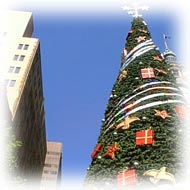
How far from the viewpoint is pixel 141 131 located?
12289 millimetres

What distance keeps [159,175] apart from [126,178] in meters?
0.85

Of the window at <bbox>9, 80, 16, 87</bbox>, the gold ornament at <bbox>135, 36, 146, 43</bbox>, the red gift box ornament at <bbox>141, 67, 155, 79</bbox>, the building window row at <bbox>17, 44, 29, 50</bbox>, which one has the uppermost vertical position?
the building window row at <bbox>17, 44, 29, 50</bbox>

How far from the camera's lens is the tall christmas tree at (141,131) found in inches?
426

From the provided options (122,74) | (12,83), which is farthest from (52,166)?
(122,74)

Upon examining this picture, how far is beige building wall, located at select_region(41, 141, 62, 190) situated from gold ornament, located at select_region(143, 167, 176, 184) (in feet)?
290

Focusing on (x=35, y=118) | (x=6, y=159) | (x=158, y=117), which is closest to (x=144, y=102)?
(x=158, y=117)

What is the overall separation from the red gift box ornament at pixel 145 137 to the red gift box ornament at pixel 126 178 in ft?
3.71

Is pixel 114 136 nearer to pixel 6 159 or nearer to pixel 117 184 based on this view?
pixel 117 184

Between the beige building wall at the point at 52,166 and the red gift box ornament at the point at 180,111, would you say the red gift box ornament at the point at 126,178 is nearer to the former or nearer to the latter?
the red gift box ornament at the point at 180,111

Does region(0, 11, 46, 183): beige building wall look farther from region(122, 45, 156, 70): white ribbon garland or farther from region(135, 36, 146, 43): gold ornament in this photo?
region(122, 45, 156, 70): white ribbon garland

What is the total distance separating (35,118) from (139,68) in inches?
1713

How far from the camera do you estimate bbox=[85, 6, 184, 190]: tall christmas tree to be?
10820 millimetres

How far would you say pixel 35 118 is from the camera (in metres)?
57.8

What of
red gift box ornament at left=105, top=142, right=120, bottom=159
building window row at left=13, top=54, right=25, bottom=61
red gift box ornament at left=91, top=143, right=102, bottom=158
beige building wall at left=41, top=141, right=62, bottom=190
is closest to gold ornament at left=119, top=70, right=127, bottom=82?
red gift box ornament at left=91, top=143, right=102, bottom=158
